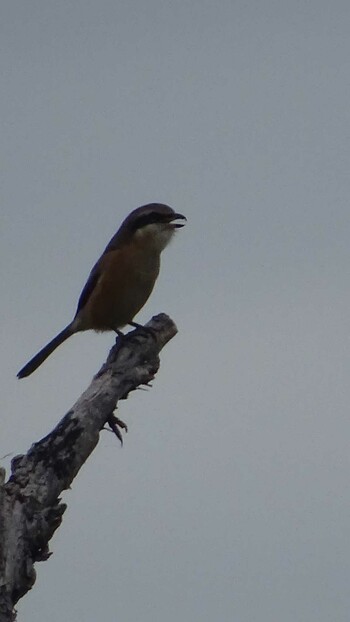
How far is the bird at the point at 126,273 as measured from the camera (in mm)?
9750

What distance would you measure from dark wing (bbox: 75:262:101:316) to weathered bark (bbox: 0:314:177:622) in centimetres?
314

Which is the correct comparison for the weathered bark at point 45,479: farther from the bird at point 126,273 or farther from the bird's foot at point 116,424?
the bird at point 126,273

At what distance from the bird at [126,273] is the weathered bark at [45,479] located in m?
2.83

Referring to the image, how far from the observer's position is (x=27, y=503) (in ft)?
18.6

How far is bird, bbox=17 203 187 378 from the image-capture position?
9.75m

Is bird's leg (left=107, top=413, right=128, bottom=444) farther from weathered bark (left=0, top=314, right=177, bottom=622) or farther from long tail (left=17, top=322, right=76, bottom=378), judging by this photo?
long tail (left=17, top=322, right=76, bottom=378)

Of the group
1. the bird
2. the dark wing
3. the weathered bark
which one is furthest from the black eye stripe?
the weathered bark

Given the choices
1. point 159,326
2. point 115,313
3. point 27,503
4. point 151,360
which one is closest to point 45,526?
point 27,503

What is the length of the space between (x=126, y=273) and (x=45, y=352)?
1097 mm

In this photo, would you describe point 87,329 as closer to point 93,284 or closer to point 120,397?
point 93,284

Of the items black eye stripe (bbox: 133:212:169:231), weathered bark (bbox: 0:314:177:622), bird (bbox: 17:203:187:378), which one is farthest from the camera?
black eye stripe (bbox: 133:212:169:231)

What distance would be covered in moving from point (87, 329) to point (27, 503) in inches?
181

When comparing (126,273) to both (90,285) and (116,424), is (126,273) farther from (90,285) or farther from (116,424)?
(116,424)

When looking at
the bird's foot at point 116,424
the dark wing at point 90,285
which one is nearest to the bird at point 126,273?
the dark wing at point 90,285
